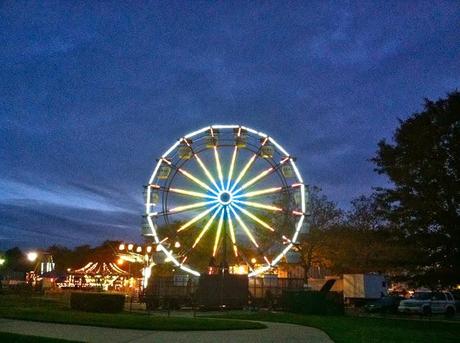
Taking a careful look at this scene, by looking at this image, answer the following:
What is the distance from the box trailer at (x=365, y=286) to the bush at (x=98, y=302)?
23029mm

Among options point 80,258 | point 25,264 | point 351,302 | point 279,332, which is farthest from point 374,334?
point 25,264

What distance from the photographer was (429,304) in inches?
1384

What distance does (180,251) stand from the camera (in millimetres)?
44125

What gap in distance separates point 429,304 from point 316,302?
8587mm

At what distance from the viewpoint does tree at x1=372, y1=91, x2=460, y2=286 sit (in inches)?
1053

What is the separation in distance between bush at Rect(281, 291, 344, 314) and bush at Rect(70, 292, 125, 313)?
36.5 ft

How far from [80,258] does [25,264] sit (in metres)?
25.1

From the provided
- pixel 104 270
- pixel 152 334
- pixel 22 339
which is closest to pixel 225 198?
pixel 152 334

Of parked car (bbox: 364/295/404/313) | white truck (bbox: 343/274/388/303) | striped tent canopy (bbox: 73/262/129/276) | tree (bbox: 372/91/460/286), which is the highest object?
tree (bbox: 372/91/460/286)

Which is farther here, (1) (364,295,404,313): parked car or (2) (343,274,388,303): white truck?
(2) (343,274,388,303): white truck

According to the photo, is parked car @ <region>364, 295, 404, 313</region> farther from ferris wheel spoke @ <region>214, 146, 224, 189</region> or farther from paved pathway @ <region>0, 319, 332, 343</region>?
paved pathway @ <region>0, 319, 332, 343</region>

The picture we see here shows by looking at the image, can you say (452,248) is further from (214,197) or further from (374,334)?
(214,197)

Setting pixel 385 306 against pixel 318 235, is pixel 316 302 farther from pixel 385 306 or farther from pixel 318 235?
pixel 318 235

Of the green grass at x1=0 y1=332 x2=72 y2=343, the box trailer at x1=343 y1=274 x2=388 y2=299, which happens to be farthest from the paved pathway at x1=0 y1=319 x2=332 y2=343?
the box trailer at x1=343 y1=274 x2=388 y2=299
